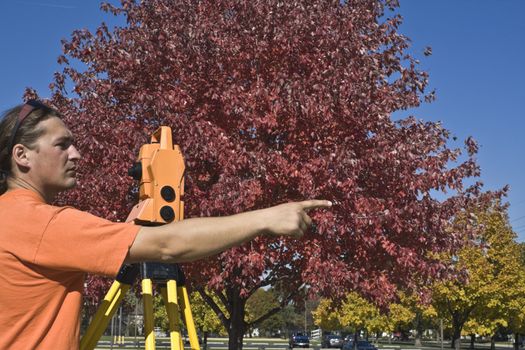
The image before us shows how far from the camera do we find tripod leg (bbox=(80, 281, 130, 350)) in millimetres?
3271

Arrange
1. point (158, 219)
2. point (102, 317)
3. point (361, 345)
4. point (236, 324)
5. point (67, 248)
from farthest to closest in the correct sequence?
point (361, 345) < point (236, 324) < point (158, 219) < point (102, 317) < point (67, 248)

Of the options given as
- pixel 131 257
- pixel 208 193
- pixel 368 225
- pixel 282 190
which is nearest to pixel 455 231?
pixel 368 225

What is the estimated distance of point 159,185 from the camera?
4020 mm

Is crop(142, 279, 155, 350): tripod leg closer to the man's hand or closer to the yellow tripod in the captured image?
the yellow tripod

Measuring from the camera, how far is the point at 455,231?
37.3 feet

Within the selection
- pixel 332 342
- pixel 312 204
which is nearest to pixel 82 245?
pixel 312 204

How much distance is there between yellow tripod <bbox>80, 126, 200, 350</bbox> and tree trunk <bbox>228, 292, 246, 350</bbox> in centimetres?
801

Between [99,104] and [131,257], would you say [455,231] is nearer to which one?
[99,104]

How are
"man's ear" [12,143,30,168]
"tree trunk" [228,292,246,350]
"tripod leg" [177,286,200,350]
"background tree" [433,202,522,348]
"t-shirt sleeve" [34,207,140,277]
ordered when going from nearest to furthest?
"t-shirt sleeve" [34,207,140,277], "man's ear" [12,143,30,168], "tripod leg" [177,286,200,350], "tree trunk" [228,292,246,350], "background tree" [433,202,522,348]

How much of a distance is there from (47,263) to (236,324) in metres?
11.0

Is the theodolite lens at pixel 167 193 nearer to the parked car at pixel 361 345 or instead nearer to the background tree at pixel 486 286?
the background tree at pixel 486 286

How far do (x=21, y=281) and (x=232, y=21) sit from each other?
963 cm

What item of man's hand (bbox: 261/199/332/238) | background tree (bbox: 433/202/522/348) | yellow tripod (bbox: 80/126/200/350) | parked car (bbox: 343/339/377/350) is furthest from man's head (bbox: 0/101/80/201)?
parked car (bbox: 343/339/377/350)

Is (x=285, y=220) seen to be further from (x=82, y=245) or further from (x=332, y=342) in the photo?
(x=332, y=342)
